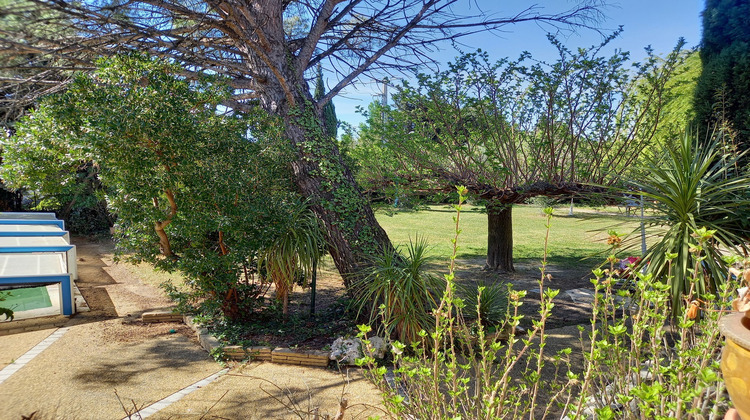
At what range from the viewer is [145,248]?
5148 millimetres

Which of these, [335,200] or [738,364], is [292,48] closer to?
[335,200]

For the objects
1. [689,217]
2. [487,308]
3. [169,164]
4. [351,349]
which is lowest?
[351,349]

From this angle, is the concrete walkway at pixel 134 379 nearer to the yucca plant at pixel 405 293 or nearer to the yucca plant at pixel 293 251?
the yucca plant at pixel 405 293

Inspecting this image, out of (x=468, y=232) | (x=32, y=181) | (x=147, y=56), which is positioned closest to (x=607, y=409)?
(x=147, y=56)

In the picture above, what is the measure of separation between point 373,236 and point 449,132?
188 centimetres

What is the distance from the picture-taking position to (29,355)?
459 cm

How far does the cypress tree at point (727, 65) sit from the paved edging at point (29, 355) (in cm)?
1144

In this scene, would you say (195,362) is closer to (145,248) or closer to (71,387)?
(71,387)

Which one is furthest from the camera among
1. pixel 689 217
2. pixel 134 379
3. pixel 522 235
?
pixel 522 235

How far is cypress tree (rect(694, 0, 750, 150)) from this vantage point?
932cm

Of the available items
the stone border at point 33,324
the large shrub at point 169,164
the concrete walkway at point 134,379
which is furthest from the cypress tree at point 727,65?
the stone border at point 33,324

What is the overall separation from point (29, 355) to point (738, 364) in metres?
5.74

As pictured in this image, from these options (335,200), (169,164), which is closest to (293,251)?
(335,200)

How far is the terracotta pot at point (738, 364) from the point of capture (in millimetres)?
1218
